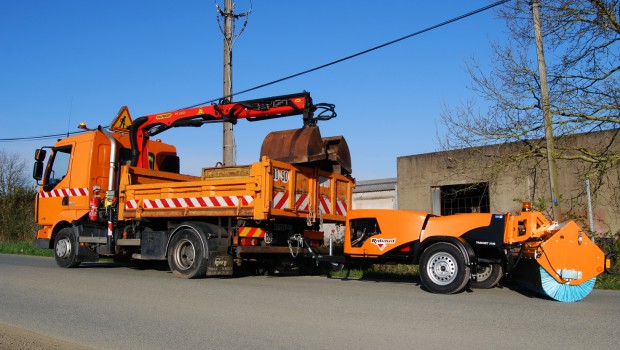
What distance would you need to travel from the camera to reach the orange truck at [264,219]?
335 inches

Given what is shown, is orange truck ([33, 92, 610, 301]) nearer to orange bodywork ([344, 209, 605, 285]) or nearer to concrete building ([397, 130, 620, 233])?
orange bodywork ([344, 209, 605, 285])

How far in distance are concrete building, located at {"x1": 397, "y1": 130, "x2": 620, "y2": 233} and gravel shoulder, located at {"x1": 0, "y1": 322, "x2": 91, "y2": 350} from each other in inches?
415

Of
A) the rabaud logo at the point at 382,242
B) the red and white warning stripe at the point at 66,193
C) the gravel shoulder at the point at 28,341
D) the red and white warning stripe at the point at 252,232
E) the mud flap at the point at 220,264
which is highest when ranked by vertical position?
the red and white warning stripe at the point at 66,193

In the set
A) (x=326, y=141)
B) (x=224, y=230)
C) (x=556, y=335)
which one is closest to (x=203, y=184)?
(x=224, y=230)

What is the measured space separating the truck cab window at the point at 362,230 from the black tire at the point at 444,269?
1196 mm

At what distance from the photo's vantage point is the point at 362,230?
10.0 m

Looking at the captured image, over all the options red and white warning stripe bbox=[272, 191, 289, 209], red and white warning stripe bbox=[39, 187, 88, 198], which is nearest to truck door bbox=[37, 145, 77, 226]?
red and white warning stripe bbox=[39, 187, 88, 198]

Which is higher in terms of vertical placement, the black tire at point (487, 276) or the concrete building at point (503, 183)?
the concrete building at point (503, 183)

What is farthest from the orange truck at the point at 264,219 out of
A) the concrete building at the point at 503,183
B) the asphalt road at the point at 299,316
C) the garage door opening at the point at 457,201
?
the garage door opening at the point at 457,201

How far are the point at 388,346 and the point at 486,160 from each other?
425 inches

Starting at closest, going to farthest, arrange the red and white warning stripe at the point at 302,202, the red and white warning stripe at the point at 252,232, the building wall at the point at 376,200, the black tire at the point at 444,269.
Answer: the black tire at the point at 444,269, the red and white warning stripe at the point at 252,232, the red and white warning stripe at the point at 302,202, the building wall at the point at 376,200

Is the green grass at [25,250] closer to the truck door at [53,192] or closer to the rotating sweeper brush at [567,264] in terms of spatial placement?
the truck door at [53,192]

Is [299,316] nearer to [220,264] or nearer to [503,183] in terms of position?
[220,264]

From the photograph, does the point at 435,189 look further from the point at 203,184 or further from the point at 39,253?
the point at 39,253
